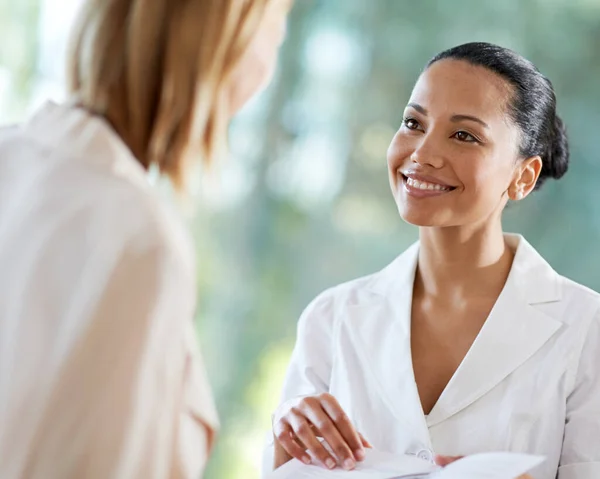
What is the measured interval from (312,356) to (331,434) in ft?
1.25

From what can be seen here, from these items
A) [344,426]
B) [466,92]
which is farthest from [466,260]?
[344,426]

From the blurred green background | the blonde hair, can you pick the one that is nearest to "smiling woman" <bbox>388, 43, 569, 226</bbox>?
the blonde hair

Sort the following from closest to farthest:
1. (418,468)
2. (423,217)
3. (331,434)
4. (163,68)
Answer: (163,68)
(418,468)
(331,434)
(423,217)

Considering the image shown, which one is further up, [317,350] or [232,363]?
[317,350]

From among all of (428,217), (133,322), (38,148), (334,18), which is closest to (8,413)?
(133,322)

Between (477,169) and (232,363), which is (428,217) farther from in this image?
(232,363)

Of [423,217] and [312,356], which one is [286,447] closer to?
[312,356]

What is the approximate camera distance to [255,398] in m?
3.10

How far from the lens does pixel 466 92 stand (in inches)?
62.9

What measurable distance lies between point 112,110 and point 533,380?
0.97 m

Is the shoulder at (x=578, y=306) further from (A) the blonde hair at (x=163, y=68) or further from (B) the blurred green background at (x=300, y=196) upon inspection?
(B) the blurred green background at (x=300, y=196)

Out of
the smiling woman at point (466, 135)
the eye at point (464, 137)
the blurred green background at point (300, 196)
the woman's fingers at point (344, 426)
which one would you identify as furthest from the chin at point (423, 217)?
the blurred green background at point (300, 196)

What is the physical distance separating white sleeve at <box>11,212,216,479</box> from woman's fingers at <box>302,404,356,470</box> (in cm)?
55

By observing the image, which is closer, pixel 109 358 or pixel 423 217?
pixel 109 358
